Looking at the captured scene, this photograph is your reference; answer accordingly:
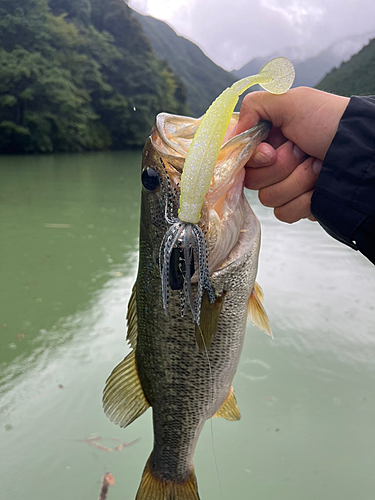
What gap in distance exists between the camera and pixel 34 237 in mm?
4180

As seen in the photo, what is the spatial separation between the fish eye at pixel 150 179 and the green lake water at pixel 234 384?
1.20m

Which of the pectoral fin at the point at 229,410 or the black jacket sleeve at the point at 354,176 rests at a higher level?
the black jacket sleeve at the point at 354,176

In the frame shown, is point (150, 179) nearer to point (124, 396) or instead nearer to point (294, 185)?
point (294, 185)

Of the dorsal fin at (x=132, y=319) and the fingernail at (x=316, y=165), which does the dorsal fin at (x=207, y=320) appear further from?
the fingernail at (x=316, y=165)

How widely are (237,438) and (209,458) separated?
0.16 m

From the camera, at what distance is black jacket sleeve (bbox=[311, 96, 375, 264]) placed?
1.04m

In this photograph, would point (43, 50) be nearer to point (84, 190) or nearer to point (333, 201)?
point (84, 190)

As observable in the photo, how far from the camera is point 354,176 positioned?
1062 millimetres

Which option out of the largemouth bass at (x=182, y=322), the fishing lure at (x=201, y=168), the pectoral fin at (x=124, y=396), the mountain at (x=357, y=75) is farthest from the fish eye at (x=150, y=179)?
the mountain at (x=357, y=75)

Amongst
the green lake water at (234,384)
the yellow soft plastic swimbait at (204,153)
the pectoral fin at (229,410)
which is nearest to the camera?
the yellow soft plastic swimbait at (204,153)

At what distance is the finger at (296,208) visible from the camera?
132cm

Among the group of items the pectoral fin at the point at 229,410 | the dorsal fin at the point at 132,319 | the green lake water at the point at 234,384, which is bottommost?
the green lake water at the point at 234,384

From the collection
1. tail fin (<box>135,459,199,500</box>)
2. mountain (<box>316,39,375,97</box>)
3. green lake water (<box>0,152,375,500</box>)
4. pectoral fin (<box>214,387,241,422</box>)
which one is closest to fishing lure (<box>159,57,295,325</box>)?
pectoral fin (<box>214,387,241,422</box>)

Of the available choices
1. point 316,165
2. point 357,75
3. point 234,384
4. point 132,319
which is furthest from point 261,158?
point 357,75
